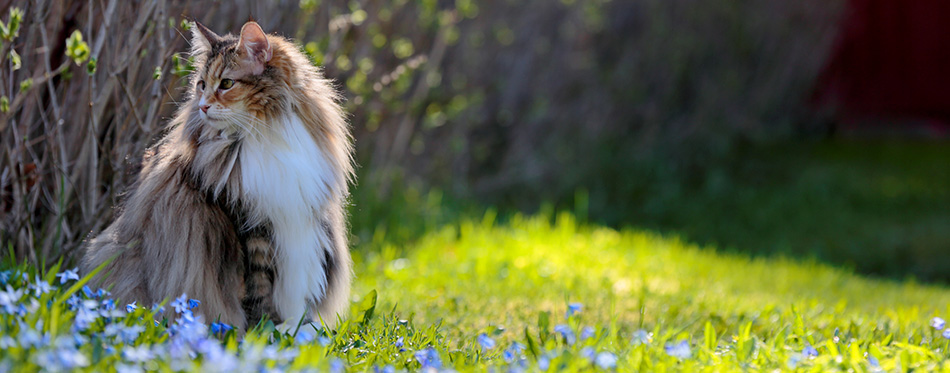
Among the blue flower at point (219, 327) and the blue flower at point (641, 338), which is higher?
the blue flower at point (219, 327)

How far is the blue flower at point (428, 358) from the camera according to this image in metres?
2.26

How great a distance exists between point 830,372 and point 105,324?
Result: 198 centimetres

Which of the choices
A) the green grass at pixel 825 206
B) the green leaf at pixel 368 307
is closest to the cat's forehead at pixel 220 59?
the green leaf at pixel 368 307

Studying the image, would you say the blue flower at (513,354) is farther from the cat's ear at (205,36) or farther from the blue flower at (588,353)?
the cat's ear at (205,36)

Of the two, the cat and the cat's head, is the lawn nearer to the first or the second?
the cat

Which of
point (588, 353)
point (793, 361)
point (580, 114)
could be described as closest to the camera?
point (588, 353)

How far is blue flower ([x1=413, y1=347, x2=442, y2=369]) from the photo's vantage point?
7.40 feet

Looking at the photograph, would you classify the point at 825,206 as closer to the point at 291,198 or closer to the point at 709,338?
the point at 709,338

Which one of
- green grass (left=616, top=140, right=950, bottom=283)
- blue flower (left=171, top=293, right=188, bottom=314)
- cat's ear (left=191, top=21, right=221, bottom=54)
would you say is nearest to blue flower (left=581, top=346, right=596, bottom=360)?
blue flower (left=171, top=293, right=188, bottom=314)

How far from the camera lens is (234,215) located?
98.0 inches

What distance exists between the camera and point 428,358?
2.31m

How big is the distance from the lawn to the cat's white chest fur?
0.17 m

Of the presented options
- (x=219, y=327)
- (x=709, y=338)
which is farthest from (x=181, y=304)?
(x=709, y=338)

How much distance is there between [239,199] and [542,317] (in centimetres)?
108
